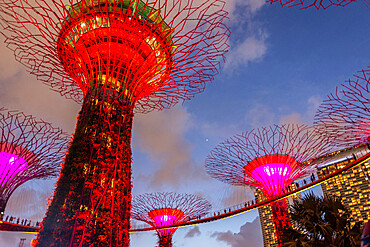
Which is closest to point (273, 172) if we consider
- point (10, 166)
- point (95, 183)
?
point (95, 183)

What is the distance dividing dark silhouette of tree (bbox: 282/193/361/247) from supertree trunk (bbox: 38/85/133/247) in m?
6.30

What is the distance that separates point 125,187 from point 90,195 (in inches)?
48.9

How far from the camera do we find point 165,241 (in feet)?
73.7

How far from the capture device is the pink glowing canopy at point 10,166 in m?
17.7

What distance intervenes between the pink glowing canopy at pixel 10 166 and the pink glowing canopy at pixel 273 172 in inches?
601

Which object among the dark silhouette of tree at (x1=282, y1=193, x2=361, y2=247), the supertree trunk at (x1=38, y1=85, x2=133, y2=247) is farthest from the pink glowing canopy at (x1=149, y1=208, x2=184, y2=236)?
the supertree trunk at (x1=38, y1=85, x2=133, y2=247)

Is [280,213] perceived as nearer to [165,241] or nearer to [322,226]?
[322,226]

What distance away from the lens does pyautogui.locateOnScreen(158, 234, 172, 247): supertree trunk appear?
22.3 metres

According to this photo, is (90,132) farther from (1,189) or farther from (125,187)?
(1,189)

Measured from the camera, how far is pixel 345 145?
1673 cm

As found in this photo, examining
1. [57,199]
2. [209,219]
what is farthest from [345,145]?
[57,199]

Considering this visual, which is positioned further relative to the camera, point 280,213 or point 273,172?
point 273,172

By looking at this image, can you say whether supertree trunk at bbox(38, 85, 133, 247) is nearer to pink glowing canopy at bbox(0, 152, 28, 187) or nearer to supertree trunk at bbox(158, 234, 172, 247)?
pink glowing canopy at bbox(0, 152, 28, 187)

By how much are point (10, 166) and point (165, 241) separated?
12.6m
